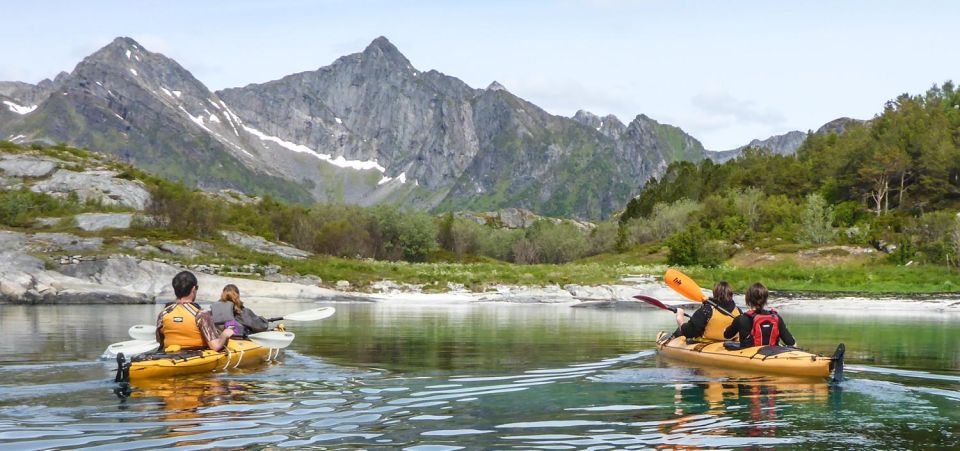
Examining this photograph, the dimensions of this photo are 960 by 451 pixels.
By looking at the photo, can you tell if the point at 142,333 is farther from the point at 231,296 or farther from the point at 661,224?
the point at 661,224

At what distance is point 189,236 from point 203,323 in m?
67.4

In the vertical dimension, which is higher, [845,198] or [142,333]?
[845,198]

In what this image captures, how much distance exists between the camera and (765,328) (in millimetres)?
19578

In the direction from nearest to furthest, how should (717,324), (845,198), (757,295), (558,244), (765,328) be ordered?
(757,295), (765,328), (717,324), (845,198), (558,244)

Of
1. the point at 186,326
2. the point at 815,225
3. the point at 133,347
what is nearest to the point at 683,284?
the point at 186,326

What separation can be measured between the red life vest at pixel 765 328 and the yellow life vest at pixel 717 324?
81 cm

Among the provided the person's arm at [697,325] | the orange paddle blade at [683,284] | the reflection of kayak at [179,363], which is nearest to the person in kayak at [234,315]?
the reflection of kayak at [179,363]

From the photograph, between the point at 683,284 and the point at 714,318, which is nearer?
the point at 714,318

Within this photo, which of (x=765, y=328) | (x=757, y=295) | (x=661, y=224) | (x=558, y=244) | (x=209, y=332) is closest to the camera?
(x=209, y=332)

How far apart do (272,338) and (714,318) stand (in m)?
10.9

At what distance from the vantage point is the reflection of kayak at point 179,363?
16828mm

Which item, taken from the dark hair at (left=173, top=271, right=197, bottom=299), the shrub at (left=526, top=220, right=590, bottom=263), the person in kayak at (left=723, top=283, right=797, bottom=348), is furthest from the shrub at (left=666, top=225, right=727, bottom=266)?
the dark hair at (left=173, top=271, right=197, bottom=299)

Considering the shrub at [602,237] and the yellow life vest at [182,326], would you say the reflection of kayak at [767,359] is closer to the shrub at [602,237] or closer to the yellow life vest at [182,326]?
the yellow life vest at [182,326]

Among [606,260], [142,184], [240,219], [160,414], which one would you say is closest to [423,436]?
[160,414]
